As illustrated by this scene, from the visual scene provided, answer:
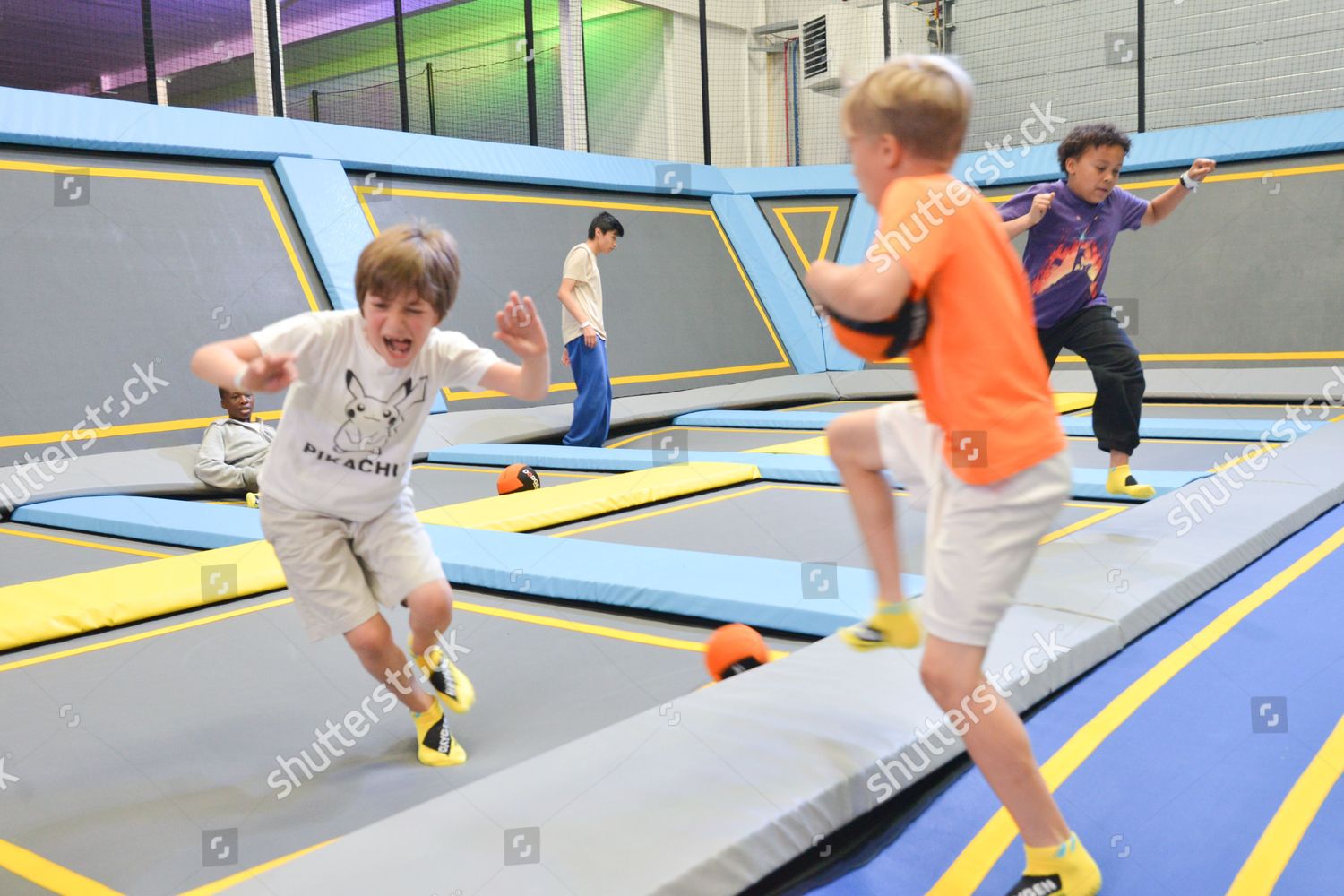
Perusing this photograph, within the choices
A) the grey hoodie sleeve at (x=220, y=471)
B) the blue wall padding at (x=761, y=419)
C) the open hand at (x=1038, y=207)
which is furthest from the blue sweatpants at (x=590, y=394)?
the open hand at (x=1038, y=207)

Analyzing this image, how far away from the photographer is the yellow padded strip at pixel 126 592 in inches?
118

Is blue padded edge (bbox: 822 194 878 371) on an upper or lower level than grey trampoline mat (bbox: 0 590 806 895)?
upper

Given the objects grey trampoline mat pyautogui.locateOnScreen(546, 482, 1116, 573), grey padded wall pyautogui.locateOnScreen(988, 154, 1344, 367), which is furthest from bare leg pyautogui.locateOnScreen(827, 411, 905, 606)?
grey padded wall pyautogui.locateOnScreen(988, 154, 1344, 367)

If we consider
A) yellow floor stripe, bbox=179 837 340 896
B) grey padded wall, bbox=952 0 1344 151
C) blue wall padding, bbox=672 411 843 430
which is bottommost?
yellow floor stripe, bbox=179 837 340 896

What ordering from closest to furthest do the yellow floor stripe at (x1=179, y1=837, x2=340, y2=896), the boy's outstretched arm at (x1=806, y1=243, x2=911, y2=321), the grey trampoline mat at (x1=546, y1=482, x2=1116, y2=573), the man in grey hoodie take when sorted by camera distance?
the boy's outstretched arm at (x1=806, y1=243, x2=911, y2=321) → the yellow floor stripe at (x1=179, y1=837, x2=340, y2=896) → the grey trampoline mat at (x1=546, y1=482, x2=1116, y2=573) → the man in grey hoodie

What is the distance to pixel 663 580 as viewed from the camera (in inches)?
121

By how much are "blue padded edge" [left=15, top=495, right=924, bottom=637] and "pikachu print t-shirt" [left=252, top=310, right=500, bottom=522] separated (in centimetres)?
109

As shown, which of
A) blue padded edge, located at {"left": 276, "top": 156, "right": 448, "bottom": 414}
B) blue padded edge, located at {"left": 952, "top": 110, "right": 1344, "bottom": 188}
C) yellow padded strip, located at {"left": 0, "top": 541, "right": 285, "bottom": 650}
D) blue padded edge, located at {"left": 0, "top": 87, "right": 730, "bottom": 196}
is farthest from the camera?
blue padded edge, located at {"left": 952, "top": 110, "right": 1344, "bottom": 188}

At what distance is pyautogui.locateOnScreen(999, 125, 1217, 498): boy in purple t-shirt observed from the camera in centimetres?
357

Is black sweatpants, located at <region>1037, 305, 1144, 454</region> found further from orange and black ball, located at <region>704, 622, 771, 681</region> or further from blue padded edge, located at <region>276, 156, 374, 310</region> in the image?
blue padded edge, located at <region>276, 156, 374, 310</region>

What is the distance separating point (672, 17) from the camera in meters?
12.7

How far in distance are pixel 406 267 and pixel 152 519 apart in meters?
3.04

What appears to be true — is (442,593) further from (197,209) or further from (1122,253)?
(1122,253)

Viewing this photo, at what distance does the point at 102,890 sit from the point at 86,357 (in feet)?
→ 15.8
